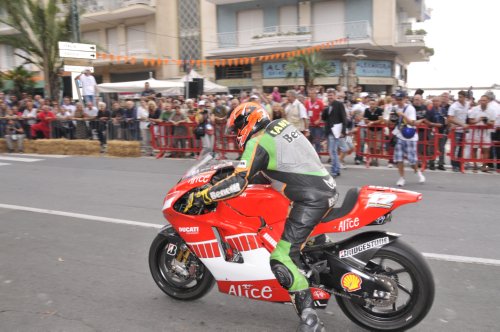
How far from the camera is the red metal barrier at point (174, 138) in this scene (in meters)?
13.1

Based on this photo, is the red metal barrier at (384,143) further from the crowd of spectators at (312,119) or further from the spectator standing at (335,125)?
the spectator standing at (335,125)

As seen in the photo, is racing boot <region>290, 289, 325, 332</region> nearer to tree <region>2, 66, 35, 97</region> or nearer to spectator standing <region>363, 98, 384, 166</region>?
spectator standing <region>363, 98, 384, 166</region>

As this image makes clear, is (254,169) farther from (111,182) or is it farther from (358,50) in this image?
(358,50)

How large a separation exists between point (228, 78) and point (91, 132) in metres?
16.5

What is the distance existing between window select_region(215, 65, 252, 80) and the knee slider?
89.1 ft

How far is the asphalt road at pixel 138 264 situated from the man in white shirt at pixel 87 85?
25.1ft

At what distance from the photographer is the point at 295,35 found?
27.5m

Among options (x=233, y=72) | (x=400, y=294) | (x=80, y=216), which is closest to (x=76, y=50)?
(x=80, y=216)

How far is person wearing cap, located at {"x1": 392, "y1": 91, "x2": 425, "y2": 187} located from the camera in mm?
8617

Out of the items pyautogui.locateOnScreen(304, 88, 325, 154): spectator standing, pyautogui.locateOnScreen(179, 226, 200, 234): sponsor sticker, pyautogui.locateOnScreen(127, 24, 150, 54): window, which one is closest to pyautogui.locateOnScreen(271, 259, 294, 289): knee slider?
pyautogui.locateOnScreen(179, 226, 200, 234): sponsor sticker

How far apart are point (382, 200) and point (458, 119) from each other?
8701 millimetres

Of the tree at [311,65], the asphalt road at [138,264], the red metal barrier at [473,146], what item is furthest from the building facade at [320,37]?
the asphalt road at [138,264]

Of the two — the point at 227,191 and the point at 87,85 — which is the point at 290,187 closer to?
the point at 227,191

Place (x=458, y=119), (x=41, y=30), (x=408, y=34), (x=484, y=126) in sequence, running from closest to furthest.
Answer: (x=484, y=126) → (x=458, y=119) → (x=41, y=30) → (x=408, y=34)
